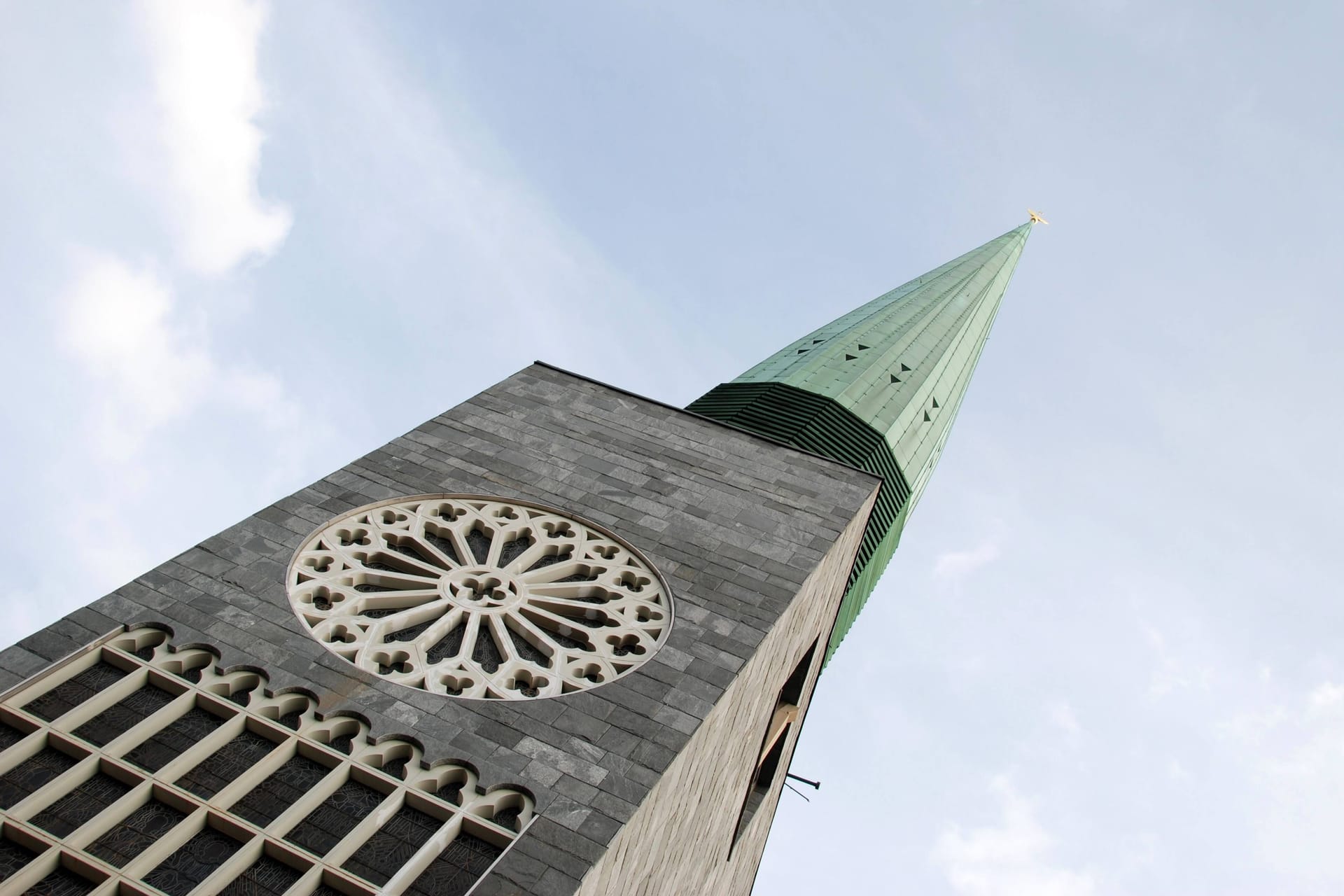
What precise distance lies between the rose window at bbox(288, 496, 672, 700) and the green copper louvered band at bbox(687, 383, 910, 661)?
8634mm

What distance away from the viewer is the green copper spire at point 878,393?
24.7 meters

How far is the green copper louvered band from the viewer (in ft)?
78.9

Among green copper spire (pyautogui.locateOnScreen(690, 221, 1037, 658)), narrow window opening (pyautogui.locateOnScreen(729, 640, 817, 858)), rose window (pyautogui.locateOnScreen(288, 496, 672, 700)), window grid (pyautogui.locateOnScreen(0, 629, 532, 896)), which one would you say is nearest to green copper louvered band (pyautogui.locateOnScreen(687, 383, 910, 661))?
green copper spire (pyautogui.locateOnScreen(690, 221, 1037, 658))

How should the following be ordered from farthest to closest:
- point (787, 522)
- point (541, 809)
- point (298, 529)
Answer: point (787, 522), point (298, 529), point (541, 809)

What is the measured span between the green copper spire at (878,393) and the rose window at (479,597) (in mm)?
9071

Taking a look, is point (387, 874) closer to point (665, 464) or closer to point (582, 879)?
point (582, 879)

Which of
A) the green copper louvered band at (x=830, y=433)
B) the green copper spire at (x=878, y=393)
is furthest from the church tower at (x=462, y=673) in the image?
the green copper spire at (x=878, y=393)

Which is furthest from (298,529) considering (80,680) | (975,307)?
(975,307)

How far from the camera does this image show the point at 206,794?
34.5 feet

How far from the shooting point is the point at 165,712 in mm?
11227

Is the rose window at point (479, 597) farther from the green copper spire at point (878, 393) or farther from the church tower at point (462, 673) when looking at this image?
the green copper spire at point (878, 393)

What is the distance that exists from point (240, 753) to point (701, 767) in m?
4.61

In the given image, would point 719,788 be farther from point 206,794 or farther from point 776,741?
point 206,794

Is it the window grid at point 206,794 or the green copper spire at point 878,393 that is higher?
the green copper spire at point 878,393
